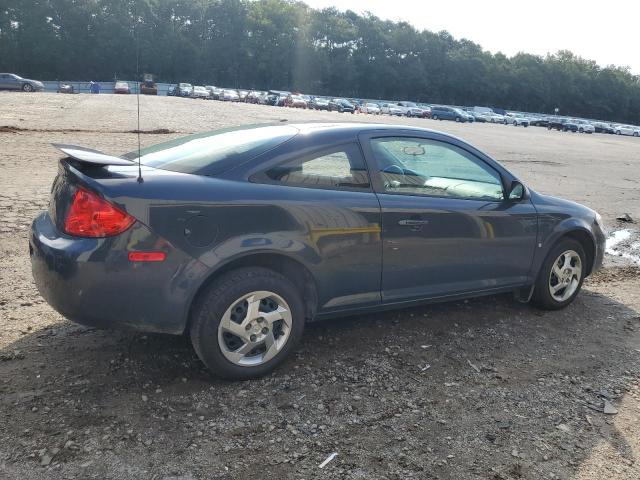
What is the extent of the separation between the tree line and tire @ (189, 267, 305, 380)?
3381 inches

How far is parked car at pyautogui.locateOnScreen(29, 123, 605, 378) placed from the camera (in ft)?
10.2

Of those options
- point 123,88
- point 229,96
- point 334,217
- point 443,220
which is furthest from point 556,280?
point 229,96

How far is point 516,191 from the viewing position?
15.1 ft

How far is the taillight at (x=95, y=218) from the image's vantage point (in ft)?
10.1

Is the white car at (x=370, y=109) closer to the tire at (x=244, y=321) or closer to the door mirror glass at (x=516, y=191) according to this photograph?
the door mirror glass at (x=516, y=191)

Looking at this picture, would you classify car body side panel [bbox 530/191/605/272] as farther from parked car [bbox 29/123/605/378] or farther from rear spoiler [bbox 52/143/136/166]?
rear spoiler [bbox 52/143/136/166]

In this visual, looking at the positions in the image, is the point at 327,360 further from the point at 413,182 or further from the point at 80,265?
the point at 80,265

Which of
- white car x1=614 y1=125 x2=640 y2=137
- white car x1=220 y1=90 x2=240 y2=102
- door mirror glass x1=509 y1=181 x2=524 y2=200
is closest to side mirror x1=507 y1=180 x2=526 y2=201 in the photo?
door mirror glass x1=509 y1=181 x2=524 y2=200

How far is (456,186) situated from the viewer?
447 cm

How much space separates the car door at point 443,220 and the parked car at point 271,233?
0.04ft

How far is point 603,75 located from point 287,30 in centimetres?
7388

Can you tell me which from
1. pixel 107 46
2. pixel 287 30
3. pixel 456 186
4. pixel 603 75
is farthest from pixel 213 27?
pixel 456 186

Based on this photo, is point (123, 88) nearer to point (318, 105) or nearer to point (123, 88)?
point (123, 88)

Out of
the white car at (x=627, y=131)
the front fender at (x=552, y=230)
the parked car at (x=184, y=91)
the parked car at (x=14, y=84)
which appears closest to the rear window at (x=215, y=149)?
the front fender at (x=552, y=230)
